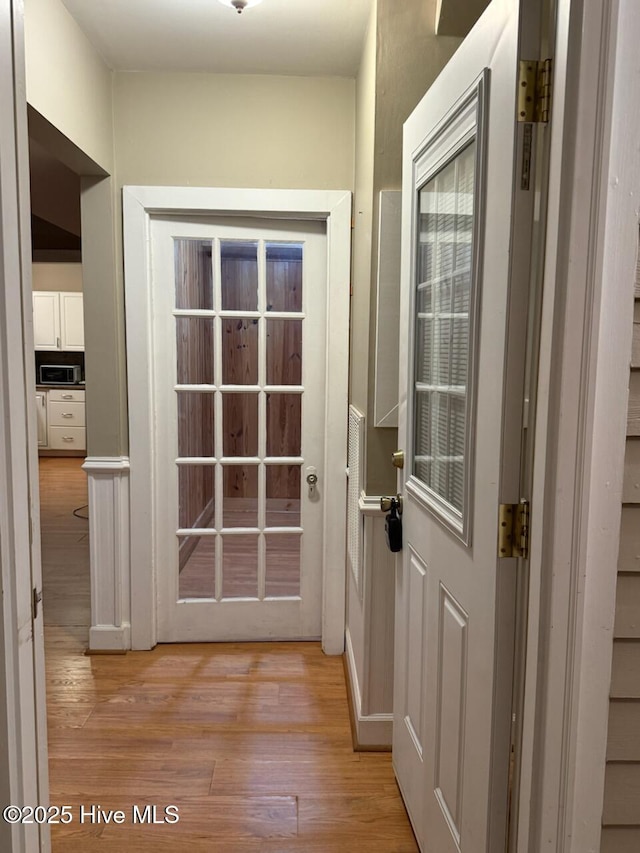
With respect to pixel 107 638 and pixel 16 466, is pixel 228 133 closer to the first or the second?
pixel 16 466

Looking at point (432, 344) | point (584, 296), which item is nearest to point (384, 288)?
point (432, 344)

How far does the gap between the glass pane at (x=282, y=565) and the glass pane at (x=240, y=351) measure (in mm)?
774

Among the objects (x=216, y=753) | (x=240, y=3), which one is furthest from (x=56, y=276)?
(x=216, y=753)

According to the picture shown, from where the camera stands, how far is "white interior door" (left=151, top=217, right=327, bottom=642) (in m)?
2.69

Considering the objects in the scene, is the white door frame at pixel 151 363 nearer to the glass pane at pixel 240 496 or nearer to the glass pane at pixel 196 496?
the glass pane at pixel 196 496

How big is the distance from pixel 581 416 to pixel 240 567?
2.21m

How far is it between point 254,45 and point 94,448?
1.80 m

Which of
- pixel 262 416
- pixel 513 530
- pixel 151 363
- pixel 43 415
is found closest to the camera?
pixel 513 530

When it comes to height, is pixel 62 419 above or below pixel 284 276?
below

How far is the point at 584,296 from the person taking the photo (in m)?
0.88

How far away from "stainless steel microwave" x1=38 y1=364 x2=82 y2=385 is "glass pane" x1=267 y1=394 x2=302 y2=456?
5312 millimetres

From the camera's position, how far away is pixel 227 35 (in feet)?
7.34

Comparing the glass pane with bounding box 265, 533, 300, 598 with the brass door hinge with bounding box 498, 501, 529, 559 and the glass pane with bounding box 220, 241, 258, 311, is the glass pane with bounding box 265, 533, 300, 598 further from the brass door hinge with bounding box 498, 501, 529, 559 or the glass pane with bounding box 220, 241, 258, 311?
the brass door hinge with bounding box 498, 501, 529, 559

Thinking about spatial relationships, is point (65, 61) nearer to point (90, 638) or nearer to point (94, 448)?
point (94, 448)
